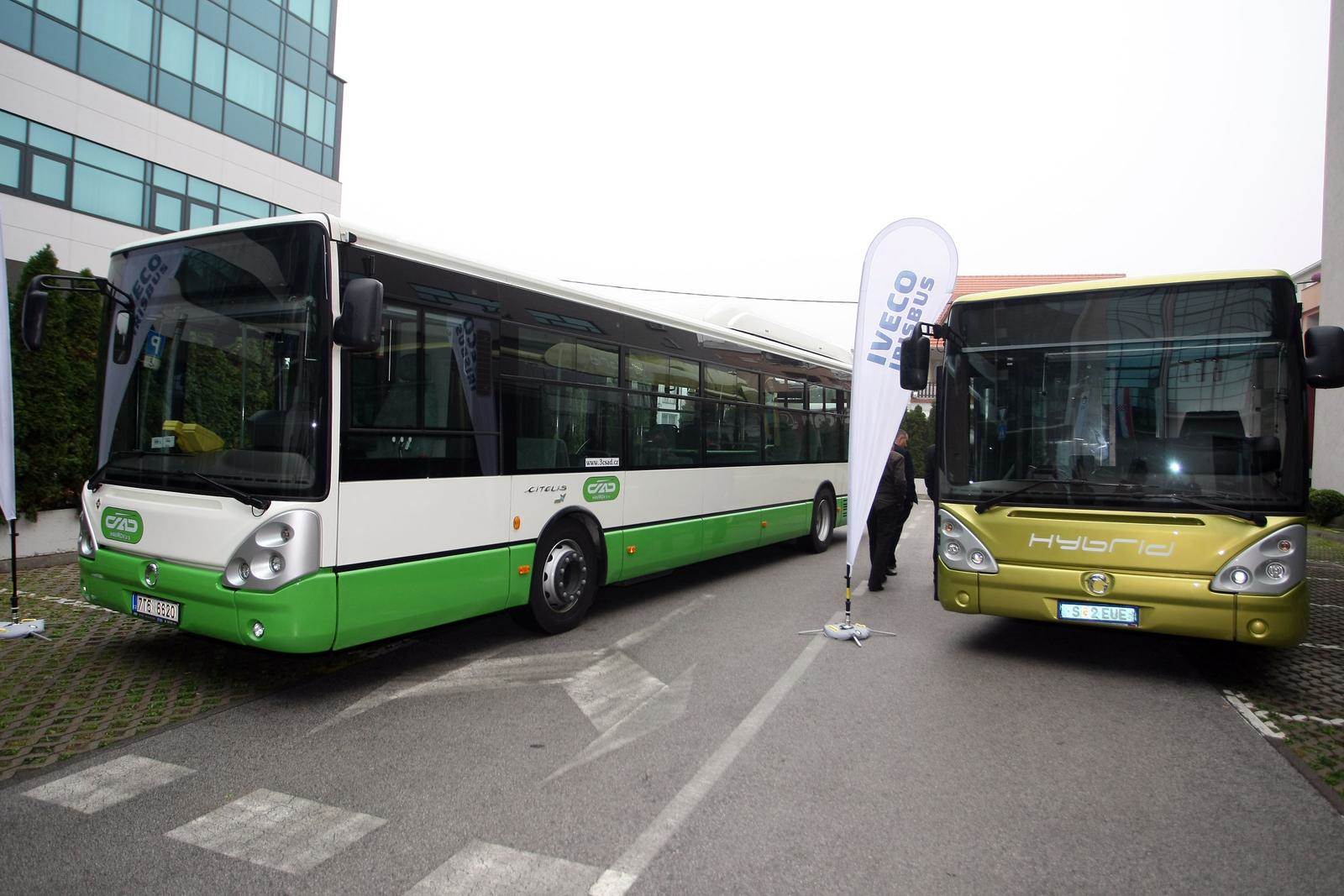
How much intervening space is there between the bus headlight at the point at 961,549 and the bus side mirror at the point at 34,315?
6541 mm

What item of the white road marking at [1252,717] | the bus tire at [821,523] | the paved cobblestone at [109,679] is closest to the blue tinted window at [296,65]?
the bus tire at [821,523]

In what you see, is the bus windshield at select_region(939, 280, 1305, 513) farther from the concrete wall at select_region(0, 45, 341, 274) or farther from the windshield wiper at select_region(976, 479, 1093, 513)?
the concrete wall at select_region(0, 45, 341, 274)

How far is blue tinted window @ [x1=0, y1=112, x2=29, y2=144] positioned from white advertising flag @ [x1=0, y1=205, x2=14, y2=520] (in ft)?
55.0

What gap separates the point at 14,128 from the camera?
19.3 meters

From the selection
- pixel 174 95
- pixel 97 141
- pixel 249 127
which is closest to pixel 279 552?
pixel 97 141

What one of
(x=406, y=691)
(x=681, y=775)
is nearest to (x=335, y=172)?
(x=406, y=691)

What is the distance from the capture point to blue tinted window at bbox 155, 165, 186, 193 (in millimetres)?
22625

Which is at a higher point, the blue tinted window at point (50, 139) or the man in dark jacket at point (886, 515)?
the blue tinted window at point (50, 139)

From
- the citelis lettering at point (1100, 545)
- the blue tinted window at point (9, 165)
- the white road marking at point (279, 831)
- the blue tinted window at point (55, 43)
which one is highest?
the blue tinted window at point (55, 43)

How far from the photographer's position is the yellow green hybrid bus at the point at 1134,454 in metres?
5.32

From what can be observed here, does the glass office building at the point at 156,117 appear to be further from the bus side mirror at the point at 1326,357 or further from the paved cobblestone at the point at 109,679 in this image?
the bus side mirror at the point at 1326,357

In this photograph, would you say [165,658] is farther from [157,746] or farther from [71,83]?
[71,83]

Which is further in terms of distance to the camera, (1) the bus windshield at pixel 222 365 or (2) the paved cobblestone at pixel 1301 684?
(1) the bus windshield at pixel 222 365

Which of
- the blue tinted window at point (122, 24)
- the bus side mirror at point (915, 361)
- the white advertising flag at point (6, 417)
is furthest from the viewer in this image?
the blue tinted window at point (122, 24)
